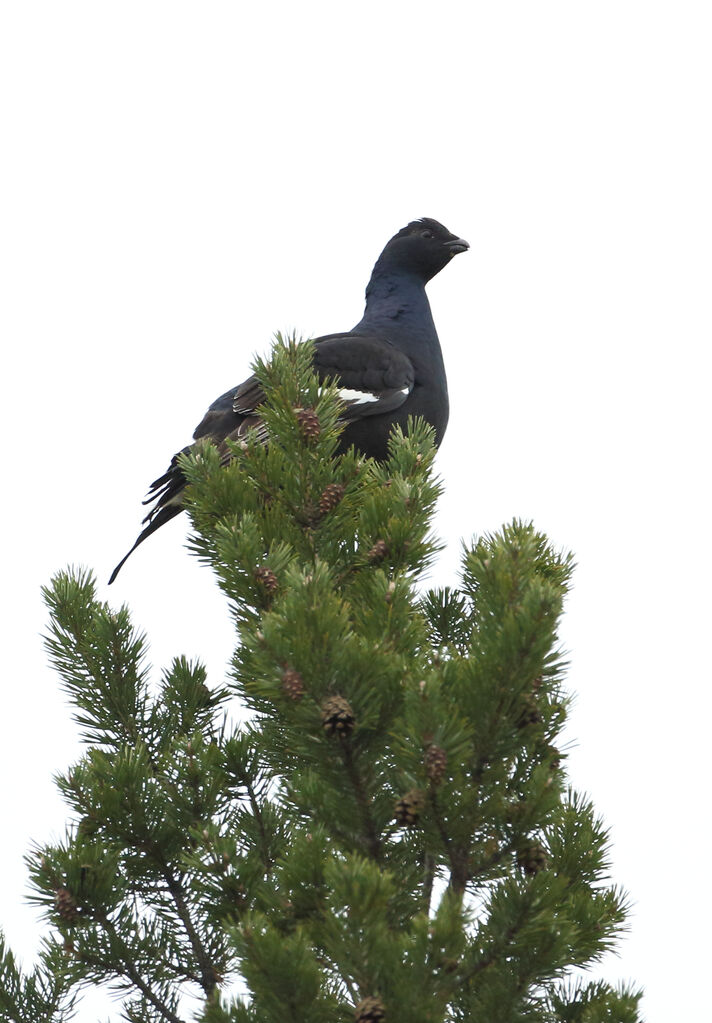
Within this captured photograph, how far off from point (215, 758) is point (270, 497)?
33.6 inches

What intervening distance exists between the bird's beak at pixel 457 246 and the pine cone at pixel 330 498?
5.88m

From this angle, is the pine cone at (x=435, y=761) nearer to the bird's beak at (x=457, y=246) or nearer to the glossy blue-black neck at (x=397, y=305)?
the glossy blue-black neck at (x=397, y=305)

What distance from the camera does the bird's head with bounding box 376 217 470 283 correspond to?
941 centimetres

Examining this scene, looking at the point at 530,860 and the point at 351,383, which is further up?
the point at 351,383

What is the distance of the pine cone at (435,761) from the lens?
299cm

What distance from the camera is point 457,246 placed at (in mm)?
9578

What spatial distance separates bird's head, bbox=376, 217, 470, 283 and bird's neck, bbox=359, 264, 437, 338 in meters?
0.11

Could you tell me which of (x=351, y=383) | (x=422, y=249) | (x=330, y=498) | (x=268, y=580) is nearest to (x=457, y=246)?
(x=422, y=249)

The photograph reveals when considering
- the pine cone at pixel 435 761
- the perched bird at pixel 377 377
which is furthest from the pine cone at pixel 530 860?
the perched bird at pixel 377 377

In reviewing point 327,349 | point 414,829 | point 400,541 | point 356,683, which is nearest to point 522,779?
point 414,829

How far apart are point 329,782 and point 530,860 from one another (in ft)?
1.81

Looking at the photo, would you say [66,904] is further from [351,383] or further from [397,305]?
[397,305]

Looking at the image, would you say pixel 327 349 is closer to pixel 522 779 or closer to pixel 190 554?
pixel 190 554

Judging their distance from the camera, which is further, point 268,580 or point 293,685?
point 268,580
